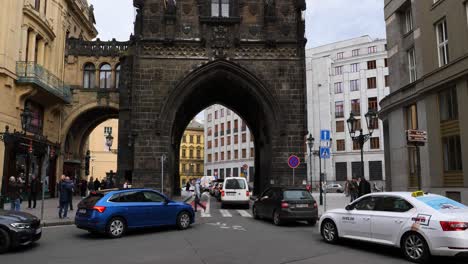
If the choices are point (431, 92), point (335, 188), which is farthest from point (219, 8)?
point (335, 188)

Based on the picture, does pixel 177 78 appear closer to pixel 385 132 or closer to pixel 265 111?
pixel 265 111

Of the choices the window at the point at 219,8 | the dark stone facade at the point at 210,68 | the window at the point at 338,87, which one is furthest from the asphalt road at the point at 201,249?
the window at the point at 338,87

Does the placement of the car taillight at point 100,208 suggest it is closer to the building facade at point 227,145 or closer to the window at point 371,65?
the window at point 371,65

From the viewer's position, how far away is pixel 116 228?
12453 millimetres

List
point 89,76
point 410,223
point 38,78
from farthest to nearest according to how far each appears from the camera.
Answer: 1. point 89,76
2. point 38,78
3. point 410,223

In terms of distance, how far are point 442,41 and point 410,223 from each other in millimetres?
13046

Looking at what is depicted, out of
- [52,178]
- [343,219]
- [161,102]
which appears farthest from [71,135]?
[343,219]

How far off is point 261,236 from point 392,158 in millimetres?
13730

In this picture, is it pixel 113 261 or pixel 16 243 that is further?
pixel 16 243

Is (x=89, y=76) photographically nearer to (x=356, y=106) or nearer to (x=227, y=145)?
(x=356, y=106)

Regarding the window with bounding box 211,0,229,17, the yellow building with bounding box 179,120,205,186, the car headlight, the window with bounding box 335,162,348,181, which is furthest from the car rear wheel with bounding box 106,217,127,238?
the yellow building with bounding box 179,120,205,186

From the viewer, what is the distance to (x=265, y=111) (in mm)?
28828

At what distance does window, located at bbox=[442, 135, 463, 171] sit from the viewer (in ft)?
57.6

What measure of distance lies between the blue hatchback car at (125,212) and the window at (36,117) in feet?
53.7
